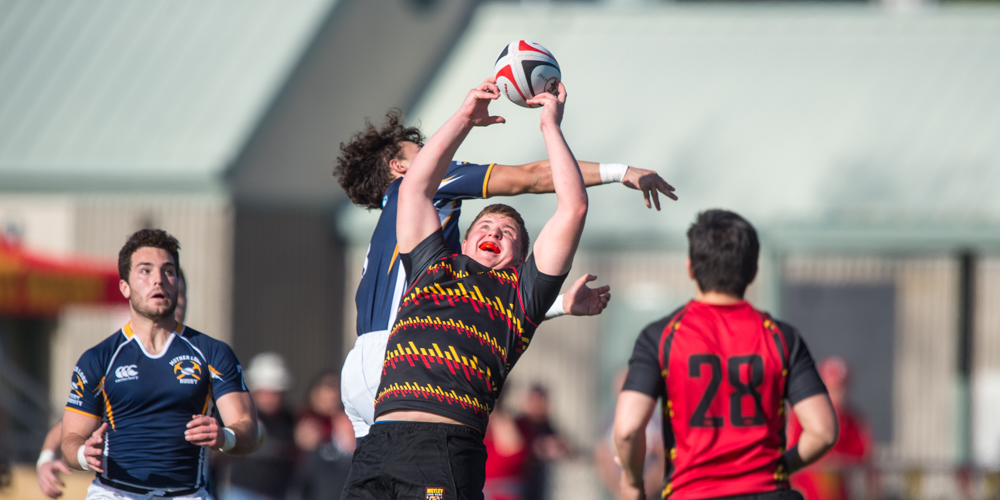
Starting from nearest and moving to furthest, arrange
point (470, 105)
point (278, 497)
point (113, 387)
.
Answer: point (470, 105)
point (113, 387)
point (278, 497)

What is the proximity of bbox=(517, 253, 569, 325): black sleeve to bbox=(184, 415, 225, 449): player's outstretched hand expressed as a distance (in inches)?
57.1

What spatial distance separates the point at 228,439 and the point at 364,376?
2.38 ft

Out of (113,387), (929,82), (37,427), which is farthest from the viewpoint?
(929,82)

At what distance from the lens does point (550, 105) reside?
450 cm

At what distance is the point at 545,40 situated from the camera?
57.0ft

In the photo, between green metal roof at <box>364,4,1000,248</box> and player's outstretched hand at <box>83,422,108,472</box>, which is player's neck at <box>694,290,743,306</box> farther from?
green metal roof at <box>364,4,1000,248</box>

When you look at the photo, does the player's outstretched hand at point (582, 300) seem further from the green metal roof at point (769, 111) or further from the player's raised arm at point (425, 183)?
the green metal roof at point (769, 111)

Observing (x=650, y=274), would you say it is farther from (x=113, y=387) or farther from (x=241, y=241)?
(x=113, y=387)

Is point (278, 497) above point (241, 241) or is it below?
below

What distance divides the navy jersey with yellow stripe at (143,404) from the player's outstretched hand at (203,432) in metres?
0.41

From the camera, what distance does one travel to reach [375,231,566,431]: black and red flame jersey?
13.8 feet

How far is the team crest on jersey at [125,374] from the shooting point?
5.08m

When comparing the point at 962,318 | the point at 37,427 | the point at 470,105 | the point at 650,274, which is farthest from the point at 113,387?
the point at 962,318

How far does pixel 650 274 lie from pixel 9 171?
329 inches
